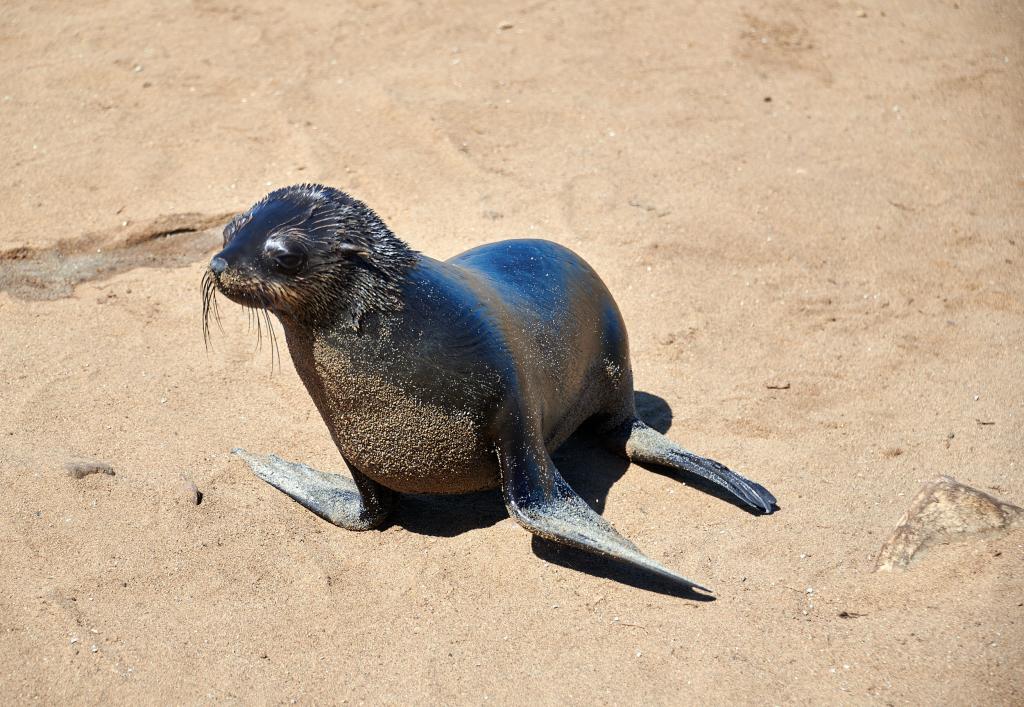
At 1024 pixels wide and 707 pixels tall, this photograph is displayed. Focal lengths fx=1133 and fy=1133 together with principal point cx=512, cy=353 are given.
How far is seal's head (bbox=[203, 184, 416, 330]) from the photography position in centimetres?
332

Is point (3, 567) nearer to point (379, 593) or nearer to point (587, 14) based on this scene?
point (379, 593)

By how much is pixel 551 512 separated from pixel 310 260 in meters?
1.19

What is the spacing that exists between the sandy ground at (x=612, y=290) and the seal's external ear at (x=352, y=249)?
122 centimetres

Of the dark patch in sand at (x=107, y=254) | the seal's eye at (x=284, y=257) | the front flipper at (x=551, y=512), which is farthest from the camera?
the dark patch in sand at (x=107, y=254)

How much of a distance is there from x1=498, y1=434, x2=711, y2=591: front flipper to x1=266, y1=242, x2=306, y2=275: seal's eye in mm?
950

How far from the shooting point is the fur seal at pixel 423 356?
3.38 metres

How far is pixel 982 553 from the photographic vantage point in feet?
12.5

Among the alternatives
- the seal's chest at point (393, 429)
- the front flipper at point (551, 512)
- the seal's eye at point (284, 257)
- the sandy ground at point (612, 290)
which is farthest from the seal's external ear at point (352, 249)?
the sandy ground at point (612, 290)

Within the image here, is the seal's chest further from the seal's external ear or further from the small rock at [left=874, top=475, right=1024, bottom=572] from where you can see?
the small rock at [left=874, top=475, right=1024, bottom=572]

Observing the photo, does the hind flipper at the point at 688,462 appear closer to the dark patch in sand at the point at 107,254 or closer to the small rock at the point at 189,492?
the small rock at the point at 189,492

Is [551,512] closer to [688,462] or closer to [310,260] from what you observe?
[688,462]

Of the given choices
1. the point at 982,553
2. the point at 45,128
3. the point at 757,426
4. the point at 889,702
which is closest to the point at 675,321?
the point at 757,426

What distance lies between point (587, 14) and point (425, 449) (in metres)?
5.29

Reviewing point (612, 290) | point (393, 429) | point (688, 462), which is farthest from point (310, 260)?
point (612, 290)
